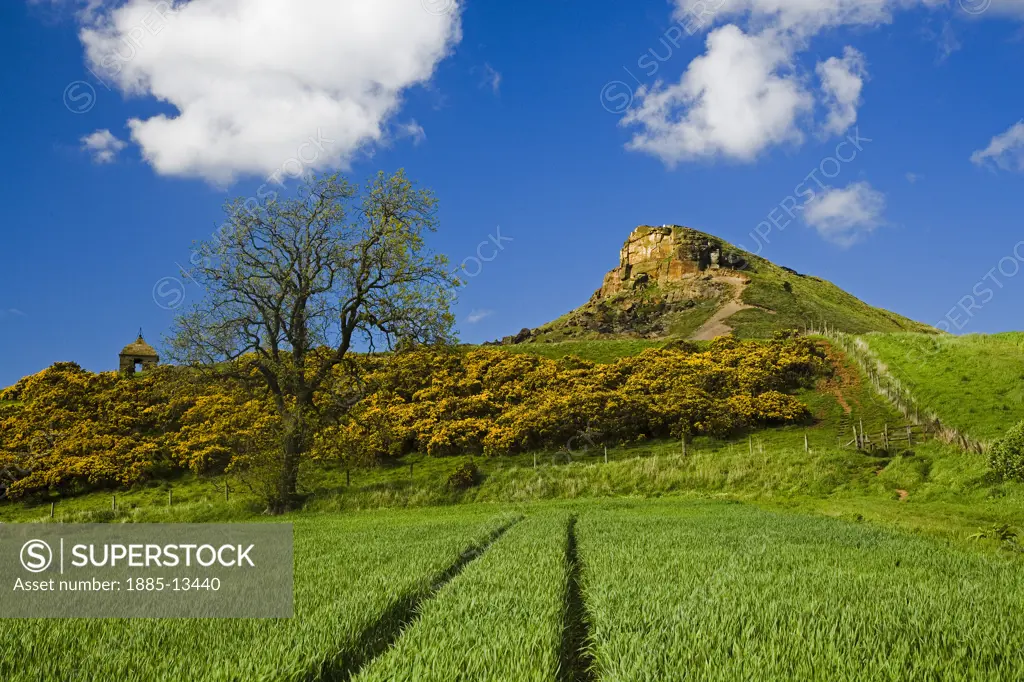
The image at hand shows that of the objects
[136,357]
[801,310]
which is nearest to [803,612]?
[136,357]

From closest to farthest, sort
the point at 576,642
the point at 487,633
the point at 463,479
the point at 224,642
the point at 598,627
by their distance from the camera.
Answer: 1. the point at 224,642
2. the point at 487,633
3. the point at 598,627
4. the point at 576,642
5. the point at 463,479

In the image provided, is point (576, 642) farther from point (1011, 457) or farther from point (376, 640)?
point (1011, 457)

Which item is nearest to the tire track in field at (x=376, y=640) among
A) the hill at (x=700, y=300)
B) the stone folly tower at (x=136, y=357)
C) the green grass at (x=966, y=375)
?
the green grass at (x=966, y=375)

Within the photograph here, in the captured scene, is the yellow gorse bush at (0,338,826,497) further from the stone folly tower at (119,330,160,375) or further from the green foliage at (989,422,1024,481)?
the green foliage at (989,422,1024,481)

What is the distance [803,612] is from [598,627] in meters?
2.09

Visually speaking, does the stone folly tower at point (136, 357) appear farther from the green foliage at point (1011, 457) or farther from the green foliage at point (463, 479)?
the green foliage at point (1011, 457)

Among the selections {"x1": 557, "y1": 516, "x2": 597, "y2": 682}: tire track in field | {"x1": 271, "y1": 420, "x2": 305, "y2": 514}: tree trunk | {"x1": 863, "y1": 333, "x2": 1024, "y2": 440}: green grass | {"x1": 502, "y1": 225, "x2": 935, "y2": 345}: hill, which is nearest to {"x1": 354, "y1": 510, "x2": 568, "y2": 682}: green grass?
{"x1": 557, "y1": 516, "x2": 597, "y2": 682}: tire track in field

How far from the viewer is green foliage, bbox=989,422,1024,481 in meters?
21.3

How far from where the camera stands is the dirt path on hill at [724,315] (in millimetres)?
107056

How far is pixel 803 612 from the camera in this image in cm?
608

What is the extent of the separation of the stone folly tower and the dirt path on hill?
248 ft

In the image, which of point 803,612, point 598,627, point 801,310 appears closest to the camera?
point 598,627

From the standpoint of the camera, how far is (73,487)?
143ft

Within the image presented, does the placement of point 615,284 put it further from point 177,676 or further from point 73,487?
point 177,676
